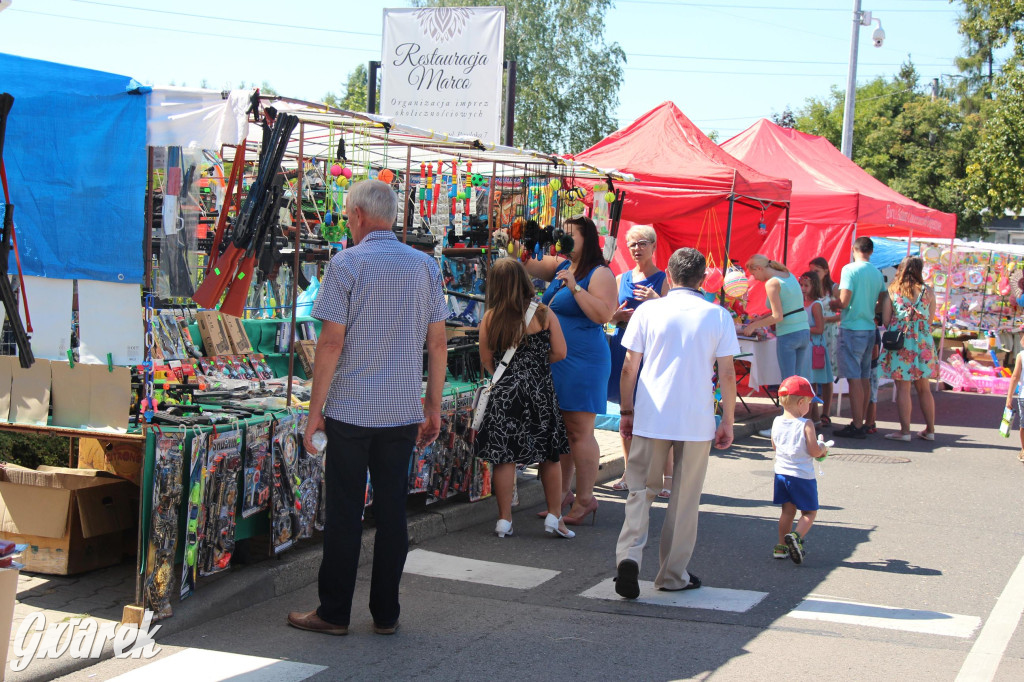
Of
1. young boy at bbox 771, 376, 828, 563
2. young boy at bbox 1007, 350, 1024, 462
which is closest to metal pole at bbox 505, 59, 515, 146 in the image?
young boy at bbox 1007, 350, 1024, 462

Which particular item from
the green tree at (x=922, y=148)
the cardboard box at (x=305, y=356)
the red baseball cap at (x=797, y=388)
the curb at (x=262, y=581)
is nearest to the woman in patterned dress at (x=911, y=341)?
the red baseball cap at (x=797, y=388)

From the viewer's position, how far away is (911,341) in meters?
10.7

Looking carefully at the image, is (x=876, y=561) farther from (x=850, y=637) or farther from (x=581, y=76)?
(x=581, y=76)

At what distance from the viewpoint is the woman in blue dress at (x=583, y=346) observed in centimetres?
633

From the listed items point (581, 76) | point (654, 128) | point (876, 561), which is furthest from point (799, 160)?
point (581, 76)

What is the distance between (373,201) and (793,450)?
3.06 meters

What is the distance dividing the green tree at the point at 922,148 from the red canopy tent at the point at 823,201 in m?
17.9

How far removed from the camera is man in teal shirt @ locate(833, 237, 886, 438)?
10.6 m

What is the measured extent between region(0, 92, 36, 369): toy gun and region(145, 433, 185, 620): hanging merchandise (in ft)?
2.67

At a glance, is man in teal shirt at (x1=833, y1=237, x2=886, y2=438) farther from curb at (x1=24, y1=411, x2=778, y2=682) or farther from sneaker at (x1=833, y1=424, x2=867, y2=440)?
curb at (x1=24, y1=411, x2=778, y2=682)

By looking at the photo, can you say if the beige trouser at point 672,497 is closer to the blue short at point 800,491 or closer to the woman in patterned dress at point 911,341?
the blue short at point 800,491

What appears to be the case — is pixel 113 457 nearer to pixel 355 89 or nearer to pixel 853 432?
pixel 853 432

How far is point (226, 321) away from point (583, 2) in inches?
1206

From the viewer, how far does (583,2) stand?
112ft
